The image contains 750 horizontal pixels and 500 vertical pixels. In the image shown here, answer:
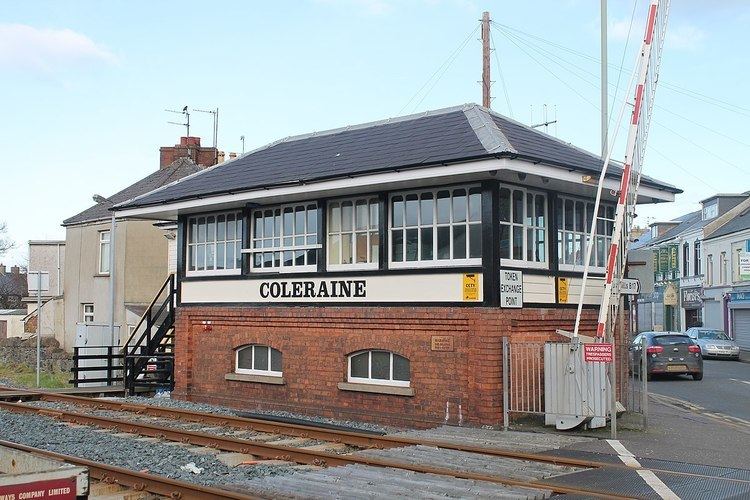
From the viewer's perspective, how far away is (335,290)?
15875mm

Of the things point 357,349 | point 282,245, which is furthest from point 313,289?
point 357,349

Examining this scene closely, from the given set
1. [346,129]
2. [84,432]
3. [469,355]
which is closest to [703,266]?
[346,129]

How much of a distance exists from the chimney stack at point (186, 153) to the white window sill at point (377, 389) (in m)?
22.8

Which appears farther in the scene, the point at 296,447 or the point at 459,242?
the point at 459,242

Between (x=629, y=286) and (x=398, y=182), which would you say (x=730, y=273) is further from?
(x=398, y=182)

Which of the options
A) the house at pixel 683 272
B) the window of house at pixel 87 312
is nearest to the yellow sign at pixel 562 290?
the window of house at pixel 87 312

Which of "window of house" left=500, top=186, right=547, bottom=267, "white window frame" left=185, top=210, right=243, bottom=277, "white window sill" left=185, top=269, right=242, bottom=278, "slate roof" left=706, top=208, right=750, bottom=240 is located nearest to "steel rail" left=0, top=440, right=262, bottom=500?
"window of house" left=500, top=186, right=547, bottom=267

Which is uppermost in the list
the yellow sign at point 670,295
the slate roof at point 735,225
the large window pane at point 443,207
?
the slate roof at point 735,225

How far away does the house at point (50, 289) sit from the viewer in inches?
1475

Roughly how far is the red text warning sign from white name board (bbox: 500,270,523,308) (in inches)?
68.0

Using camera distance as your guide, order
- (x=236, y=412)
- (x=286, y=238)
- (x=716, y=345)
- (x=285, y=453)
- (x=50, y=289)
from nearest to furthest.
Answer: (x=285, y=453) → (x=236, y=412) → (x=286, y=238) → (x=716, y=345) → (x=50, y=289)

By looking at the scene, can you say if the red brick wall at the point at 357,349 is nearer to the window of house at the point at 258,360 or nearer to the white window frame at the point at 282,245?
the window of house at the point at 258,360

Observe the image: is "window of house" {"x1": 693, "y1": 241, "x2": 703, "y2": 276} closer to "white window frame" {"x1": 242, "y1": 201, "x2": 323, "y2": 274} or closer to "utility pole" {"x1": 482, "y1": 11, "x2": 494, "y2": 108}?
"utility pole" {"x1": 482, "y1": 11, "x2": 494, "y2": 108}

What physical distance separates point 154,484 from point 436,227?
6.93 metres
